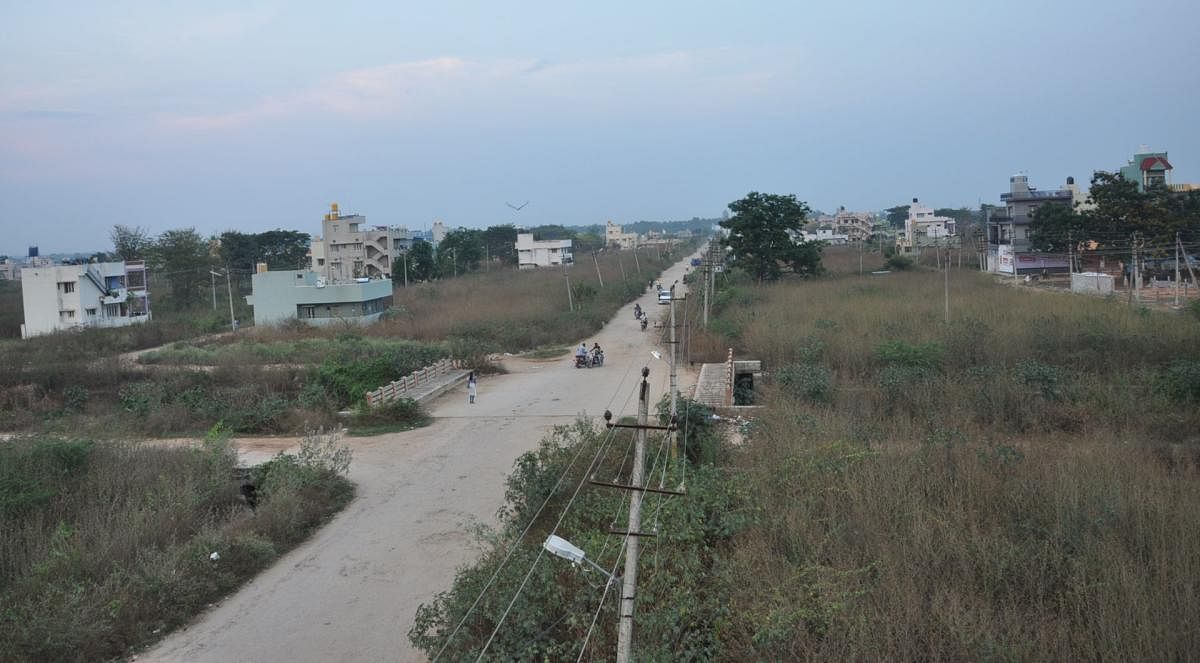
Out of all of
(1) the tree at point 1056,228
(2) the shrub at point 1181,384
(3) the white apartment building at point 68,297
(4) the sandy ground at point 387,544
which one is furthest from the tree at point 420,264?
(2) the shrub at point 1181,384

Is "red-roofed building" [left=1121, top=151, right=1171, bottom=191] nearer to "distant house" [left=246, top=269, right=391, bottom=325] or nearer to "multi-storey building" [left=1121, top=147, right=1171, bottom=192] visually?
"multi-storey building" [left=1121, top=147, right=1171, bottom=192]

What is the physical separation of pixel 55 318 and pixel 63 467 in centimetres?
3693

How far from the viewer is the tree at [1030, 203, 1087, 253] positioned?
→ 4691 centimetres

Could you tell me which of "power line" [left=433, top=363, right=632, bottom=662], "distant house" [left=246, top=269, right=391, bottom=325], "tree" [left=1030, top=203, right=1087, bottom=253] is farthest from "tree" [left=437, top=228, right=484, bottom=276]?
"power line" [left=433, top=363, right=632, bottom=662]

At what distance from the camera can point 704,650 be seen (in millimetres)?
7211

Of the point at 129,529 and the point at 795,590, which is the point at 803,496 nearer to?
the point at 795,590

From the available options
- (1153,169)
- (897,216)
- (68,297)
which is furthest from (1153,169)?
(897,216)

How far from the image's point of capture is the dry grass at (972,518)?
22.7 feet

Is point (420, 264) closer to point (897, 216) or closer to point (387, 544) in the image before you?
point (387, 544)

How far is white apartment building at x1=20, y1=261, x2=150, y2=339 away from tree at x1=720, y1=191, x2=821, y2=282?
33.1 m

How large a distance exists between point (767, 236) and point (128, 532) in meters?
41.6

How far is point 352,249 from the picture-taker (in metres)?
64.8

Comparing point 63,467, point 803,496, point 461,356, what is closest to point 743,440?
point 803,496

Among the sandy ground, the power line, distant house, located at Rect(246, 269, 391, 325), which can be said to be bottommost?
the sandy ground
